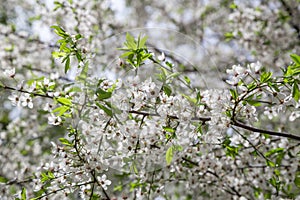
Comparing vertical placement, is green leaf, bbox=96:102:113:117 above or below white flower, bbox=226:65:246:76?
below

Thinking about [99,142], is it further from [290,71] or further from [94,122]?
[290,71]

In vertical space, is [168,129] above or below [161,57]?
below

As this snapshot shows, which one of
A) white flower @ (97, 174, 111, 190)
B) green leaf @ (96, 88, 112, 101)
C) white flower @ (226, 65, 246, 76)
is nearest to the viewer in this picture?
green leaf @ (96, 88, 112, 101)

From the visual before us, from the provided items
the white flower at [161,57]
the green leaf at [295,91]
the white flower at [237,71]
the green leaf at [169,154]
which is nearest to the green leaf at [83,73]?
the white flower at [161,57]

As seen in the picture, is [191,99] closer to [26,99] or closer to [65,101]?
[65,101]

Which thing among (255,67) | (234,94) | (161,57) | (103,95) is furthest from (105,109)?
(255,67)

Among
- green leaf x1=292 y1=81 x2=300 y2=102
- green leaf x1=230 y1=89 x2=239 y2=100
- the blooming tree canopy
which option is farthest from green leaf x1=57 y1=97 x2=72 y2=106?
green leaf x1=292 y1=81 x2=300 y2=102

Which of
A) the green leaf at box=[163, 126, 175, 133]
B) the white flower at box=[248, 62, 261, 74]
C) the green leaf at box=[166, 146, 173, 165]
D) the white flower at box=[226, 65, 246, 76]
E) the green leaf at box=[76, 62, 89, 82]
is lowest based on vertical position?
the green leaf at box=[166, 146, 173, 165]

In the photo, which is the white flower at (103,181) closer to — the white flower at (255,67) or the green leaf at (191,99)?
the green leaf at (191,99)

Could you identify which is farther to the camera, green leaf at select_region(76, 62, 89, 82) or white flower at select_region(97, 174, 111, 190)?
white flower at select_region(97, 174, 111, 190)

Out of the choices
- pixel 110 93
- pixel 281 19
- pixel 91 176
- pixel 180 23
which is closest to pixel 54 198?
pixel 91 176

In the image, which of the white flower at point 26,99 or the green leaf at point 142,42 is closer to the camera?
the green leaf at point 142,42

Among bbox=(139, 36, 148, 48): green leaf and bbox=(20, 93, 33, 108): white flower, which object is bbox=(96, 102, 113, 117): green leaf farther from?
bbox=(20, 93, 33, 108): white flower

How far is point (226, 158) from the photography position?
2064 mm
